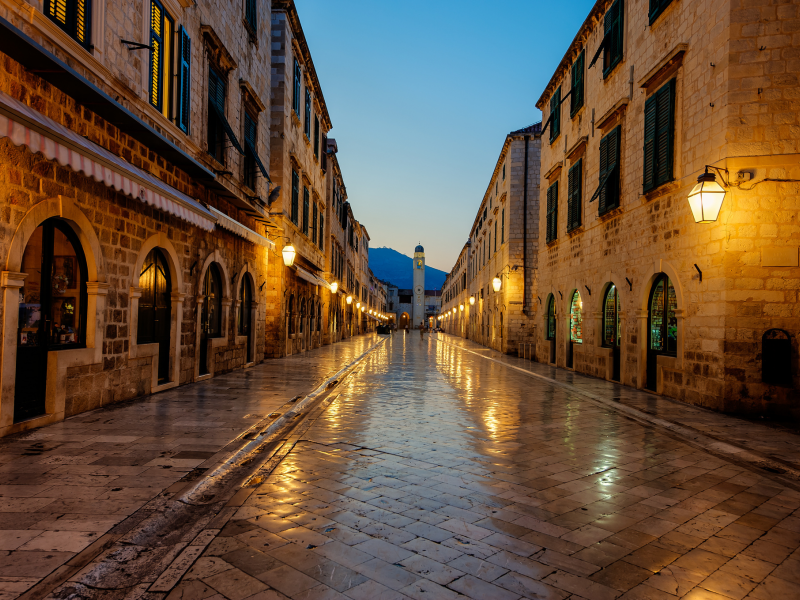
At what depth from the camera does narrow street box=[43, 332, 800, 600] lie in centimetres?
297

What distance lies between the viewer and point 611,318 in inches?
567

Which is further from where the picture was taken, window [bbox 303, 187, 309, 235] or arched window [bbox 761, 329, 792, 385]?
window [bbox 303, 187, 309, 235]

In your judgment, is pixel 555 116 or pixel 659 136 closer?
pixel 659 136

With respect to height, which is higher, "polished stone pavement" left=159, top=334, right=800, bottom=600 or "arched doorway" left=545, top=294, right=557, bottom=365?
"arched doorway" left=545, top=294, right=557, bottom=365

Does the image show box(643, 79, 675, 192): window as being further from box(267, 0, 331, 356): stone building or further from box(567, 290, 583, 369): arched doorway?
box(267, 0, 331, 356): stone building

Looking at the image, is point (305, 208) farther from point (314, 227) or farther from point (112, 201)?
point (112, 201)

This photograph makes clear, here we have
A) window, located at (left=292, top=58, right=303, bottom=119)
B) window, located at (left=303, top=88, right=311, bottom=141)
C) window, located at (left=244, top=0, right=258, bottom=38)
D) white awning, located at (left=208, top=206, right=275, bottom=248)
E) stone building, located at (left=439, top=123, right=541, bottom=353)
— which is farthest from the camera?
stone building, located at (left=439, top=123, right=541, bottom=353)

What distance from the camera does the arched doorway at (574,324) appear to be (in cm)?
1688

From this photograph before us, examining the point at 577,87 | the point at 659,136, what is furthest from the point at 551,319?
the point at 659,136

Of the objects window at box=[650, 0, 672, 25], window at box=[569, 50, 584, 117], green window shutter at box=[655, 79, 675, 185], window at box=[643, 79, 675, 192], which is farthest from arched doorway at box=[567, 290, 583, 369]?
window at box=[650, 0, 672, 25]

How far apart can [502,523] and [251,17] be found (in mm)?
16101

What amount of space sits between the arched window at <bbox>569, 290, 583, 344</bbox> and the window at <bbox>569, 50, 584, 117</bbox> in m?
6.00

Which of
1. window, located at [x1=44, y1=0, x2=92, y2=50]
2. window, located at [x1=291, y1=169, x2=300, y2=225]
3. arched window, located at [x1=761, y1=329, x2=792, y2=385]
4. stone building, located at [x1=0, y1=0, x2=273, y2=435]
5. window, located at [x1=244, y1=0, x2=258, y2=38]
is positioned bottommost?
arched window, located at [x1=761, y1=329, x2=792, y2=385]

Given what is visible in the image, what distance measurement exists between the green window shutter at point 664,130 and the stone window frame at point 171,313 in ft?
32.5
